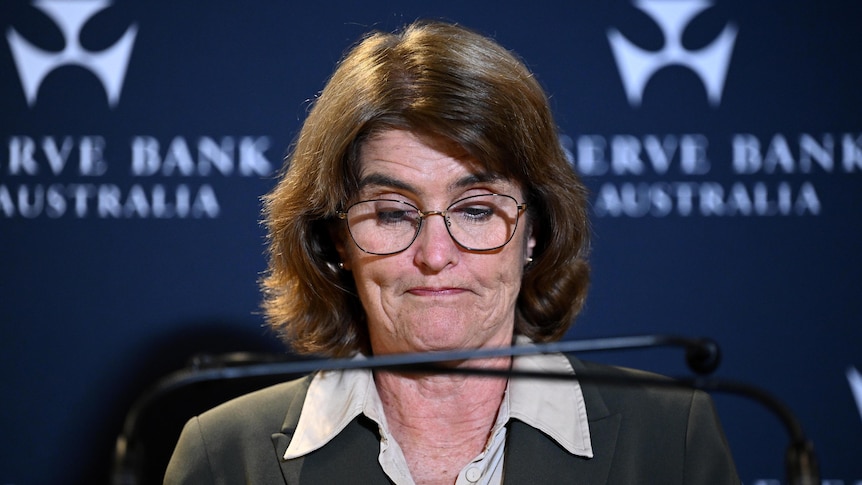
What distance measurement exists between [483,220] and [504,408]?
299 millimetres

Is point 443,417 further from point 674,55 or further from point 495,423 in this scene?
point 674,55

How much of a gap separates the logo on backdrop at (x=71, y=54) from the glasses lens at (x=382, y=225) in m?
0.85

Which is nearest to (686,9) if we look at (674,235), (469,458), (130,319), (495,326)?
(674,235)

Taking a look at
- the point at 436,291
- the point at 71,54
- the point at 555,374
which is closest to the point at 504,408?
the point at 436,291

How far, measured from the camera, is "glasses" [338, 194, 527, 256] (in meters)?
1.50

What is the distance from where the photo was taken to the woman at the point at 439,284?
1.51 metres

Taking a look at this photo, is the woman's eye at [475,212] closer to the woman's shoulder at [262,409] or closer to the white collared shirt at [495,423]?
the white collared shirt at [495,423]

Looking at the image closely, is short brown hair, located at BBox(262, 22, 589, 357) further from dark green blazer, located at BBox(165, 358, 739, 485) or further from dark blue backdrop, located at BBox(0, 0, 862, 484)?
dark blue backdrop, located at BBox(0, 0, 862, 484)

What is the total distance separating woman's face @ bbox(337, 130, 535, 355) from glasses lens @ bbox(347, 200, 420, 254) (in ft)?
0.04

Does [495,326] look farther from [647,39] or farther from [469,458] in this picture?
[647,39]

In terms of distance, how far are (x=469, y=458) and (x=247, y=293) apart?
74 cm

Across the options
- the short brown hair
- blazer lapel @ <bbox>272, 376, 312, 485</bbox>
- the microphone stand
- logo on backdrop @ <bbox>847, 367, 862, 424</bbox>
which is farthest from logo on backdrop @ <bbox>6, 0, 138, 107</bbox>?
logo on backdrop @ <bbox>847, 367, 862, 424</bbox>

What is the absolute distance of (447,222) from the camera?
148cm

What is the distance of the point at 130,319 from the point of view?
2.14m
